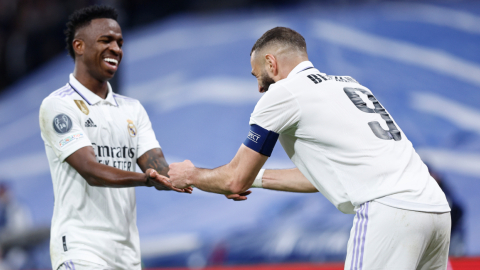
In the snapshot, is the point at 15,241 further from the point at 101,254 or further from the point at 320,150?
the point at 320,150

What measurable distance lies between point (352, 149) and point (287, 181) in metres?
0.86

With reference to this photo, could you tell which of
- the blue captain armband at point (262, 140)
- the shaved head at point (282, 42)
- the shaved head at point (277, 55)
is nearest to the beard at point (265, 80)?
the shaved head at point (277, 55)

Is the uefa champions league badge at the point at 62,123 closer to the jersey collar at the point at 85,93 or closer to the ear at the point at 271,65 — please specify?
the jersey collar at the point at 85,93

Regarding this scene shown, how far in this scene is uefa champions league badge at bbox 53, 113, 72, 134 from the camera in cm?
287

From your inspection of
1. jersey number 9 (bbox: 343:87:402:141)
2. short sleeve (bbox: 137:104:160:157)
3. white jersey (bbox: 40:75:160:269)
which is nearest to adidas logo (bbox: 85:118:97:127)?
white jersey (bbox: 40:75:160:269)

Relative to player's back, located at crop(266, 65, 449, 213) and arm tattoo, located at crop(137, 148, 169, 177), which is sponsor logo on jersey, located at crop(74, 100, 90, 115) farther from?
player's back, located at crop(266, 65, 449, 213)

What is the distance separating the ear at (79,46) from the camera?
3193mm

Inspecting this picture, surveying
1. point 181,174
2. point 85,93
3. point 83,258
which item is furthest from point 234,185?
point 85,93

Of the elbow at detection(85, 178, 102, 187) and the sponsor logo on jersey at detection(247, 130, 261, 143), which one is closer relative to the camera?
the sponsor logo on jersey at detection(247, 130, 261, 143)

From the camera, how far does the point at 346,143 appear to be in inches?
96.0

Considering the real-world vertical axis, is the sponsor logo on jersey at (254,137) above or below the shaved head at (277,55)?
below

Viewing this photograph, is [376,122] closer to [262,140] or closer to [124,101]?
[262,140]

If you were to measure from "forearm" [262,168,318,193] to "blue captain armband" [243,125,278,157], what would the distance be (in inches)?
26.0

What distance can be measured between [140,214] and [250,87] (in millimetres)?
3437
